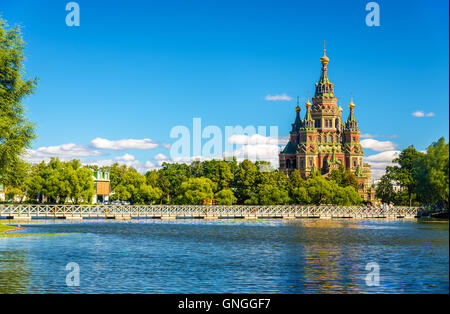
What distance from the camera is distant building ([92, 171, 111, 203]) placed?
132750 mm

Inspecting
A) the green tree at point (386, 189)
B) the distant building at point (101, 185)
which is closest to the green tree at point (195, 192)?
the distant building at point (101, 185)

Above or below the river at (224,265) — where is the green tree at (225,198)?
above

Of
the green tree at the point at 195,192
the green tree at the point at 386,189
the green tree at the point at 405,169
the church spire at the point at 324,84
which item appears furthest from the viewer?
the church spire at the point at 324,84

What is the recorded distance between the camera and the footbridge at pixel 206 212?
81.2 m

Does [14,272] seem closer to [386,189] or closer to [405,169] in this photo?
[405,169]

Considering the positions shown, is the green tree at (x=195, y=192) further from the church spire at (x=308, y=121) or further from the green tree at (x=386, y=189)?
the church spire at (x=308, y=121)

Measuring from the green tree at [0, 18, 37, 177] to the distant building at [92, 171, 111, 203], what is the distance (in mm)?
88443

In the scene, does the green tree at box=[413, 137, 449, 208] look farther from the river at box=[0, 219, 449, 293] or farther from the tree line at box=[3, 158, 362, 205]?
the tree line at box=[3, 158, 362, 205]

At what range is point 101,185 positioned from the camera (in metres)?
134

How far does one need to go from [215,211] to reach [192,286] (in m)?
68.9

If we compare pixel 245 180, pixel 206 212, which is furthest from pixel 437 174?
pixel 245 180

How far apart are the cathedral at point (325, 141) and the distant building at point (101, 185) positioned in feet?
176

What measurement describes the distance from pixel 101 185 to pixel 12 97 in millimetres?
93589
